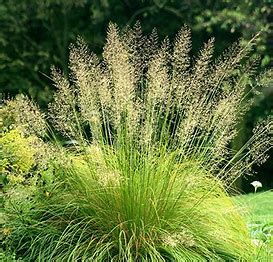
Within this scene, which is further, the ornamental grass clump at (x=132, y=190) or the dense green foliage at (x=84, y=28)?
the dense green foliage at (x=84, y=28)

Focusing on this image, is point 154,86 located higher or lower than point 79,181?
higher

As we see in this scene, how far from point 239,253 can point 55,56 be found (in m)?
8.08

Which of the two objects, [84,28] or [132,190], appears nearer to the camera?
[132,190]

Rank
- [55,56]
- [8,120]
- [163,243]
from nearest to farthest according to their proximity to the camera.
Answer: [163,243]
[8,120]
[55,56]

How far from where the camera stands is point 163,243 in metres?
3.58

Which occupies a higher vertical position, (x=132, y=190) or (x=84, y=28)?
(x=84, y=28)

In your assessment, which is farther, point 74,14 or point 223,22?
point 74,14

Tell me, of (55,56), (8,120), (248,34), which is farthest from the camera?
(55,56)

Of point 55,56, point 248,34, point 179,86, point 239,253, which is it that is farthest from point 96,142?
point 55,56

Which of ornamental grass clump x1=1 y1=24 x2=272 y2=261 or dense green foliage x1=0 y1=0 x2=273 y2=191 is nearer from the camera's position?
ornamental grass clump x1=1 y1=24 x2=272 y2=261

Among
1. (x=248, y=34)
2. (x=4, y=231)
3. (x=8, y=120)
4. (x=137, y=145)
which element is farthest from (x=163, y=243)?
(x=248, y=34)

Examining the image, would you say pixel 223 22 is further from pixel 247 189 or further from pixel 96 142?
pixel 96 142

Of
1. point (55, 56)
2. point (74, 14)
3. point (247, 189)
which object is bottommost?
point (247, 189)

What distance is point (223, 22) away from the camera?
10266 millimetres
